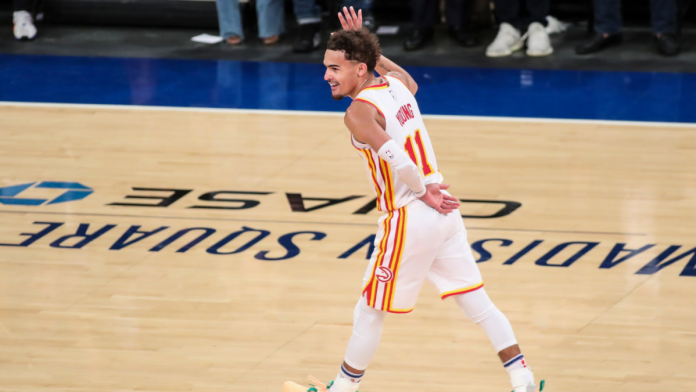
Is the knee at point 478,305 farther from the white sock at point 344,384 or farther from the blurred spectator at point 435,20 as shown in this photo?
the blurred spectator at point 435,20

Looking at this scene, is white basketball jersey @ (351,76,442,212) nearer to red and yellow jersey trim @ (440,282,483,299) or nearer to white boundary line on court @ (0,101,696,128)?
red and yellow jersey trim @ (440,282,483,299)

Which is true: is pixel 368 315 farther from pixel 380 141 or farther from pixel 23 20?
pixel 23 20

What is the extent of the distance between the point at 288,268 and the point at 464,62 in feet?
15.0

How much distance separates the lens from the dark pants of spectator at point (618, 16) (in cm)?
828

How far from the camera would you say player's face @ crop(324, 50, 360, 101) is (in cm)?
299

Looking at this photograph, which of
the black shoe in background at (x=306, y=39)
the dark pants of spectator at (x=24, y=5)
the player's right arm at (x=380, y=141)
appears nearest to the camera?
the player's right arm at (x=380, y=141)

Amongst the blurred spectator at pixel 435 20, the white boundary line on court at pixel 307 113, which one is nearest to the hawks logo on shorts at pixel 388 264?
the white boundary line on court at pixel 307 113

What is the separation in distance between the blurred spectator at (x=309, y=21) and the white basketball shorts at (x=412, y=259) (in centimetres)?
592

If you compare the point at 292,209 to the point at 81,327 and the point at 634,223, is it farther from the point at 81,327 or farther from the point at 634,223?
the point at 634,223

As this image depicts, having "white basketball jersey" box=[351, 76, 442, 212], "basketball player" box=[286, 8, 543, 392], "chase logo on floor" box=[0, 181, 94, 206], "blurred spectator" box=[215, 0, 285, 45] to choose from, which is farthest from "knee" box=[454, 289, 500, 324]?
"blurred spectator" box=[215, 0, 285, 45]

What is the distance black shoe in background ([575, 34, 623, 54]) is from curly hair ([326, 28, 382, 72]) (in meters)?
6.06

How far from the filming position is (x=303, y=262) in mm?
4633

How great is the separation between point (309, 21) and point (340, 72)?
238 inches

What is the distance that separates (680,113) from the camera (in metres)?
7.02
